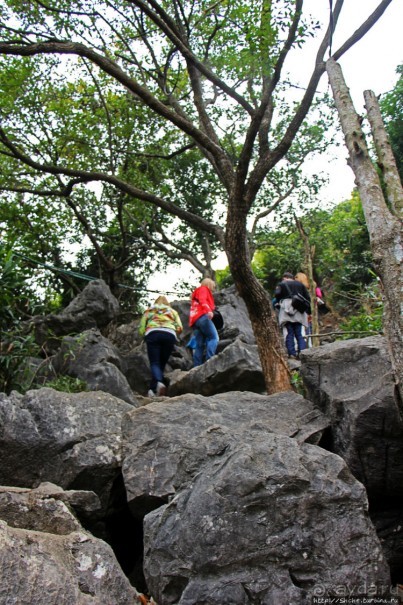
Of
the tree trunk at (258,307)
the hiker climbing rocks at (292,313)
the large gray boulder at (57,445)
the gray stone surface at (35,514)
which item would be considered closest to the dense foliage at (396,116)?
the hiker climbing rocks at (292,313)

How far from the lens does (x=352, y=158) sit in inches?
184

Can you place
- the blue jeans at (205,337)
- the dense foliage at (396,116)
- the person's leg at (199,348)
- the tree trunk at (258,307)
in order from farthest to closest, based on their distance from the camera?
the dense foliage at (396,116) < the person's leg at (199,348) < the blue jeans at (205,337) < the tree trunk at (258,307)

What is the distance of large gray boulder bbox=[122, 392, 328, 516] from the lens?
4.48 meters

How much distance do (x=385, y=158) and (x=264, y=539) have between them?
122 inches

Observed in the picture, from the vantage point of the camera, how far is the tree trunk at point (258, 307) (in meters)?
7.25

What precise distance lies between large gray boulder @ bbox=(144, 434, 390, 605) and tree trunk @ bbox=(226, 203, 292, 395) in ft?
12.0

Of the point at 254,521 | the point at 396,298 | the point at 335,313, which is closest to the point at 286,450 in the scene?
the point at 254,521

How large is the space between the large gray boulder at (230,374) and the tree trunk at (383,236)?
457 cm

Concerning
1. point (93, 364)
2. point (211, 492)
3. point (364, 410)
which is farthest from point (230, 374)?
point (211, 492)

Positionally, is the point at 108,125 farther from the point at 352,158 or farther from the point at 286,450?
the point at 286,450

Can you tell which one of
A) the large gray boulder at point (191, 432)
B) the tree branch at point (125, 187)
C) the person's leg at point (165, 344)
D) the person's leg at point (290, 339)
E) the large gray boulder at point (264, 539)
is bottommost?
the large gray boulder at point (264, 539)

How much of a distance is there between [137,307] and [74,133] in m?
5.48

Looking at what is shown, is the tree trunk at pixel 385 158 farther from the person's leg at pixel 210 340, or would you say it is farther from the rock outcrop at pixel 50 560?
the person's leg at pixel 210 340

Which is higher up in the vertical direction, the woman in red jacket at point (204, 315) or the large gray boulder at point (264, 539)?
the woman in red jacket at point (204, 315)
